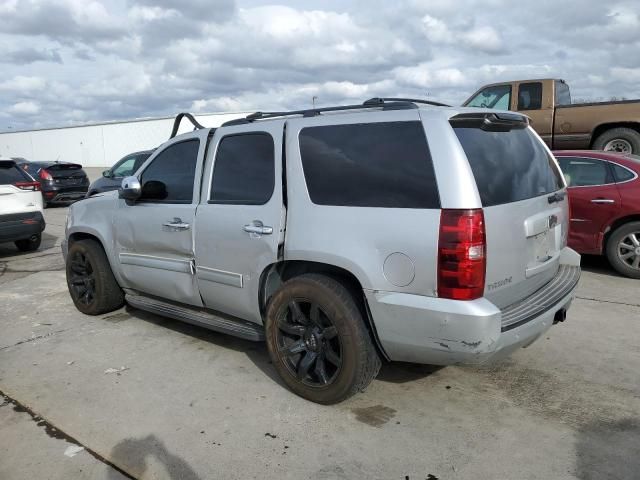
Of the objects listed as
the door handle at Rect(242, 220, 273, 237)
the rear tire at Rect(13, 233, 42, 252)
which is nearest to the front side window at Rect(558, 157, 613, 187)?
the door handle at Rect(242, 220, 273, 237)

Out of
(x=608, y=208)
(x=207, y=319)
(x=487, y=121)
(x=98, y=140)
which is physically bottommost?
(x=207, y=319)

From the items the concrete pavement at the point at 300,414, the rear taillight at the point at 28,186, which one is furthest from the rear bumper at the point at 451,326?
the rear taillight at the point at 28,186

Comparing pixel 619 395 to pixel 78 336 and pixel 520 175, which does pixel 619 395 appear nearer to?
pixel 520 175

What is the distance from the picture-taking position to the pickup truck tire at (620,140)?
9445 mm

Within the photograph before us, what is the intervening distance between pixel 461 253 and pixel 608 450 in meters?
1.34

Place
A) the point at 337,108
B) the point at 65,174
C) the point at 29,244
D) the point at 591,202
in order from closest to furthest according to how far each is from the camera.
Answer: the point at 337,108 < the point at 591,202 < the point at 29,244 < the point at 65,174

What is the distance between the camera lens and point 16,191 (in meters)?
8.45

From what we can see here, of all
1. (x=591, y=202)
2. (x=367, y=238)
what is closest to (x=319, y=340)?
(x=367, y=238)

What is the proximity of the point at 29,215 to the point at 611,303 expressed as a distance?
8.46m

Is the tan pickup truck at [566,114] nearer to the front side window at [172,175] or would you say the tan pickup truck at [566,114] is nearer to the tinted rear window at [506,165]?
the tinted rear window at [506,165]

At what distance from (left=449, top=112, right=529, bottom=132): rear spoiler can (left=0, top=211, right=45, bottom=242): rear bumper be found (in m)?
7.80

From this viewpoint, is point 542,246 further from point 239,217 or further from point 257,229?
point 239,217

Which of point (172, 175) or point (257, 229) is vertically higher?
point (172, 175)

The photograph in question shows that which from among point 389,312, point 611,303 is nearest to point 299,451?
point 389,312
